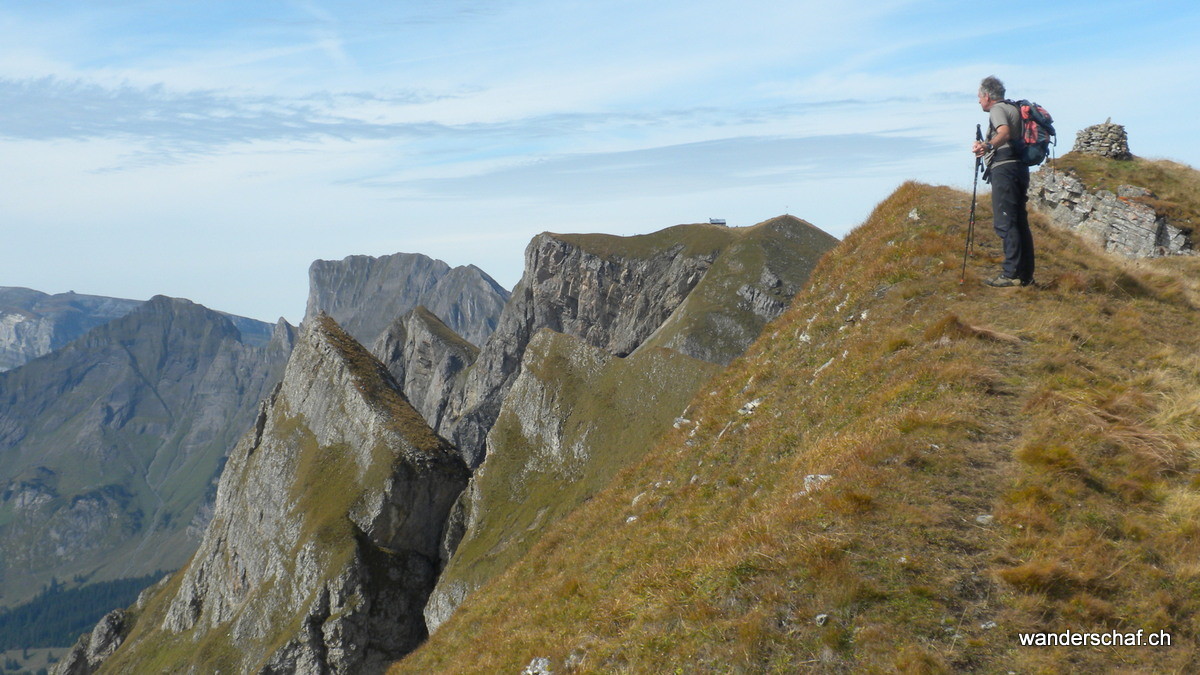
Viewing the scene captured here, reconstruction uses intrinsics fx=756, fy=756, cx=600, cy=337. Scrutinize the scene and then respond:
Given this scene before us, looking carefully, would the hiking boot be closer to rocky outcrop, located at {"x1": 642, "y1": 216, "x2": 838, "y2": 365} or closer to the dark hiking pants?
the dark hiking pants

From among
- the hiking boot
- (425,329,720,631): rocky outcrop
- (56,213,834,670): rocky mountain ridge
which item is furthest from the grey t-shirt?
(56,213,834,670): rocky mountain ridge

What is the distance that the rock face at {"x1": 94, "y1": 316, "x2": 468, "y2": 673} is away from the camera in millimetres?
116750

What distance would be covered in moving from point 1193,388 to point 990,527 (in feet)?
24.5

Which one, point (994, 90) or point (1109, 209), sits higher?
point (994, 90)

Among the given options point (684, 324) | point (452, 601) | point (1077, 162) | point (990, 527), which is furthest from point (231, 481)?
point (990, 527)

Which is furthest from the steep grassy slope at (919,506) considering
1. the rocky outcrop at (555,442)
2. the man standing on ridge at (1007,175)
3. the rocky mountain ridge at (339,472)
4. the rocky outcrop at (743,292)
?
the rocky outcrop at (743,292)

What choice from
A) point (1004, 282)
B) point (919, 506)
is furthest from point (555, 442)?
point (919, 506)

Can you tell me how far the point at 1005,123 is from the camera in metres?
20.7

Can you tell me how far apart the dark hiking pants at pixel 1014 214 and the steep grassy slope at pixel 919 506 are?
107 centimetres

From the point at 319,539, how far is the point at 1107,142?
383ft

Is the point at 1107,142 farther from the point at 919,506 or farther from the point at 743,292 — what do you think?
the point at 743,292

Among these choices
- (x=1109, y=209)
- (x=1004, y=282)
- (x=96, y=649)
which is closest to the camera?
(x=1004, y=282)

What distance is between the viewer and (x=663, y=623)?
543 inches

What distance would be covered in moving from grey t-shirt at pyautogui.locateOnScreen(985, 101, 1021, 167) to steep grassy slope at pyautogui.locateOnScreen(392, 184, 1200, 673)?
13.0 feet
